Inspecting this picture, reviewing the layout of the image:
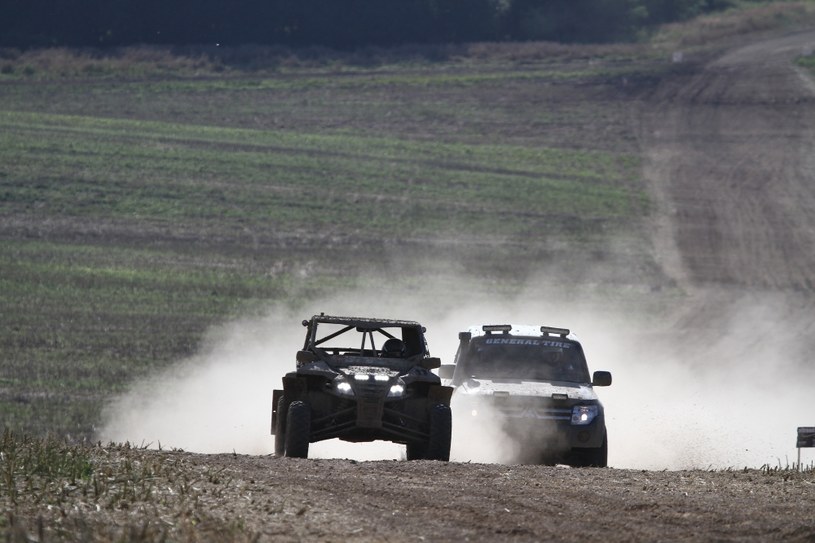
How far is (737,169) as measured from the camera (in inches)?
2013

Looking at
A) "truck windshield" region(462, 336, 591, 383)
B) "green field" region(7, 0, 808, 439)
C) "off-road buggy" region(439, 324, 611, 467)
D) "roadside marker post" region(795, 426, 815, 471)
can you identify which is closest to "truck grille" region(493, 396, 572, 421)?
"off-road buggy" region(439, 324, 611, 467)

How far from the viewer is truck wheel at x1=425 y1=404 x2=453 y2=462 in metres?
14.3

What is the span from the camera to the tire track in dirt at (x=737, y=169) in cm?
4044

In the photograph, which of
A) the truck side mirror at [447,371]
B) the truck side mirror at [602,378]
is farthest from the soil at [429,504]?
the truck side mirror at [447,371]

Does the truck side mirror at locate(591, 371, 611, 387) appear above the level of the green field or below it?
below

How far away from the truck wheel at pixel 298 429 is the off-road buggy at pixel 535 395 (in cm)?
218

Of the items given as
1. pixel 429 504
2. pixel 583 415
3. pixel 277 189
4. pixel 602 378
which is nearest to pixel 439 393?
pixel 583 415

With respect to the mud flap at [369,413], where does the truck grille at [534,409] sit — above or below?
above

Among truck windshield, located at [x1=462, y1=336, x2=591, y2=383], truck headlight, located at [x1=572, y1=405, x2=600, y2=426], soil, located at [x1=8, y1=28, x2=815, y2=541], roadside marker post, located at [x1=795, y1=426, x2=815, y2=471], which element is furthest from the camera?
truck windshield, located at [x1=462, y1=336, x2=591, y2=383]

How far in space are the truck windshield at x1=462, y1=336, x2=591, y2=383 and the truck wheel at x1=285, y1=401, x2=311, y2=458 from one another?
9.44ft

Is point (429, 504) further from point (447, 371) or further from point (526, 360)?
point (526, 360)

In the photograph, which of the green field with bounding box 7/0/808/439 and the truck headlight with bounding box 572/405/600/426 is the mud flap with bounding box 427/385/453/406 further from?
the green field with bounding box 7/0/808/439

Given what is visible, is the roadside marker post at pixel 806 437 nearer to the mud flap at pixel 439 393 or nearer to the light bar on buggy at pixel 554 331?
the light bar on buggy at pixel 554 331

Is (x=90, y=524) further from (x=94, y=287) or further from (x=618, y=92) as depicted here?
(x=618, y=92)
